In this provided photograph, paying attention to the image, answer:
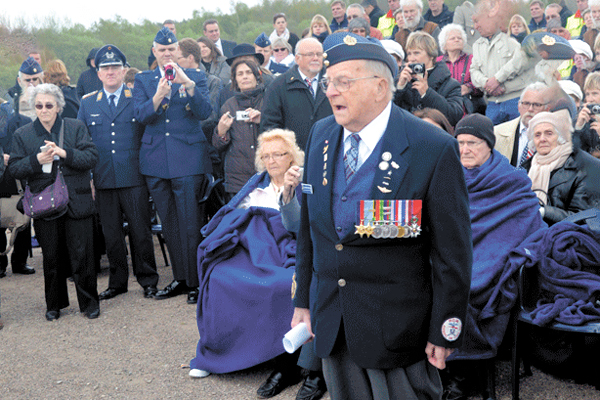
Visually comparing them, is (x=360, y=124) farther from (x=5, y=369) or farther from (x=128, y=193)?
(x=128, y=193)

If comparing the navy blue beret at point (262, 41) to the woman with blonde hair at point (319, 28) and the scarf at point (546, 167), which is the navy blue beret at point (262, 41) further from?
the scarf at point (546, 167)

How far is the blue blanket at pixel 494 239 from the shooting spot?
3.65m

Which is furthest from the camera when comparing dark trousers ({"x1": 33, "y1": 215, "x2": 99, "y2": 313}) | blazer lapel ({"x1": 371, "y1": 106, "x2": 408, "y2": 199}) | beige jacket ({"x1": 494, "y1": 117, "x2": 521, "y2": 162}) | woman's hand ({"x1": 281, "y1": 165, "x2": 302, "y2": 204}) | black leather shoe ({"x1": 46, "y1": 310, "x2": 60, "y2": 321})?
black leather shoe ({"x1": 46, "y1": 310, "x2": 60, "y2": 321})

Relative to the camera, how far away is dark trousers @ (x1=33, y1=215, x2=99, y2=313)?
18.4ft

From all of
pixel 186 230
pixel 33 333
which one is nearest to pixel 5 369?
pixel 33 333

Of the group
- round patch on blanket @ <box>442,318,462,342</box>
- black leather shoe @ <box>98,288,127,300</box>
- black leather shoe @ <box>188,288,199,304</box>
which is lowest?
black leather shoe @ <box>98,288,127,300</box>

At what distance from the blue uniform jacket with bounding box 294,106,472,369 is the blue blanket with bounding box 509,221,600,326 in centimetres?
162

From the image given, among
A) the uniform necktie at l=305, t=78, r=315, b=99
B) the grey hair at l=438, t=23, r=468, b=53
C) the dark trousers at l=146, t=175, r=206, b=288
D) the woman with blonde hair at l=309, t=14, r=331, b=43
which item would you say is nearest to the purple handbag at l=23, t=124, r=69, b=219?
the dark trousers at l=146, t=175, r=206, b=288

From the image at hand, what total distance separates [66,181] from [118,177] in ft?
1.87

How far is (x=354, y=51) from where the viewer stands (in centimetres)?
212

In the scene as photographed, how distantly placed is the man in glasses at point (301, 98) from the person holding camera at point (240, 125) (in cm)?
37

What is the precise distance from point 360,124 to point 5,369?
146 inches

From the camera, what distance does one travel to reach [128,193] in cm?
618

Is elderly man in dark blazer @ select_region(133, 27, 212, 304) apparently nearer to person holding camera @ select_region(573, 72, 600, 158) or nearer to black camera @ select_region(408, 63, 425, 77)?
black camera @ select_region(408, 63, 425, 77)
